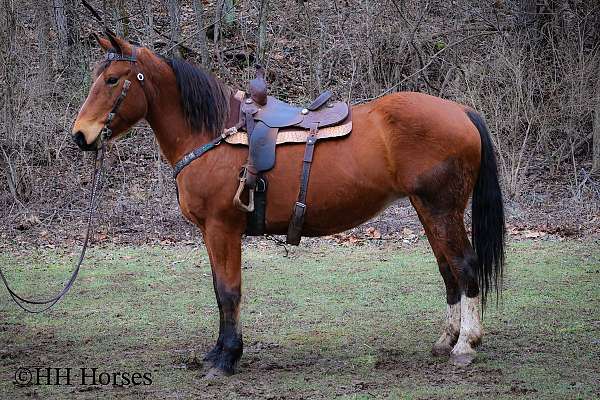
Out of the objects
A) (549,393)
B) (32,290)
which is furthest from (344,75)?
(549,393)

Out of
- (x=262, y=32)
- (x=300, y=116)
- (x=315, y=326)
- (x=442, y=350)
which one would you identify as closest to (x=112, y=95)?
(x=300, y=116)

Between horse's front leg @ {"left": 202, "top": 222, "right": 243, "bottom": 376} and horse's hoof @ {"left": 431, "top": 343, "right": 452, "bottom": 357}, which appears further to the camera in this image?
horse's hoof @ {"left": 431, "top": 343, "right": 452, "bottom": 357}

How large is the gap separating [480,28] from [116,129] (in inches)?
420

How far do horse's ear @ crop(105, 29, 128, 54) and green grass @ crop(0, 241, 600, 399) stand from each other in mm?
→ 2147

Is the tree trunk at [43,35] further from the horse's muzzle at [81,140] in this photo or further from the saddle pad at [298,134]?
the saddle pad at [298,134]

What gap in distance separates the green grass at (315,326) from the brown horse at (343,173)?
415 mm

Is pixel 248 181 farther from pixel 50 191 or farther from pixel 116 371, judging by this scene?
pixel 50 191

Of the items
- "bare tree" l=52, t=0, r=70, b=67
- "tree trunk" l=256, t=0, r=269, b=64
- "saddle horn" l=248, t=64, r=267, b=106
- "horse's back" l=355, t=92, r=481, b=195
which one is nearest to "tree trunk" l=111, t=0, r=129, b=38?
"bare tree" l=52, t=0, r=70, b=67

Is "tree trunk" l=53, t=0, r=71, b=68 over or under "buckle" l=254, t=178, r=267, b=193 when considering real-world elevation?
under

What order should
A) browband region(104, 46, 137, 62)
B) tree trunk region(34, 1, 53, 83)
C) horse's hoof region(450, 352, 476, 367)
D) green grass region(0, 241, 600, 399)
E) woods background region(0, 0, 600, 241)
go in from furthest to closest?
1. tree trunk region(34, 1, 53, 83)
2. woods background region(0, 0, 600, 241)
3. browband region(104, 46, 137, 62)
4. horse's hoof region(450, 352, 476, 367)
5. green grass region(0, 241, 600, 399)

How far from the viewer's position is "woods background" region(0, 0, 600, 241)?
1191 cm

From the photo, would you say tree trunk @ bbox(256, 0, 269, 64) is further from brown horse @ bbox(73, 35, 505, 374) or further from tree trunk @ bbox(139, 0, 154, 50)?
brown horse @ bbox(73, 35, 505, 374)

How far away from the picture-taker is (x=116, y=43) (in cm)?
500

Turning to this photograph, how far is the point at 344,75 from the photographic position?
14367mm
